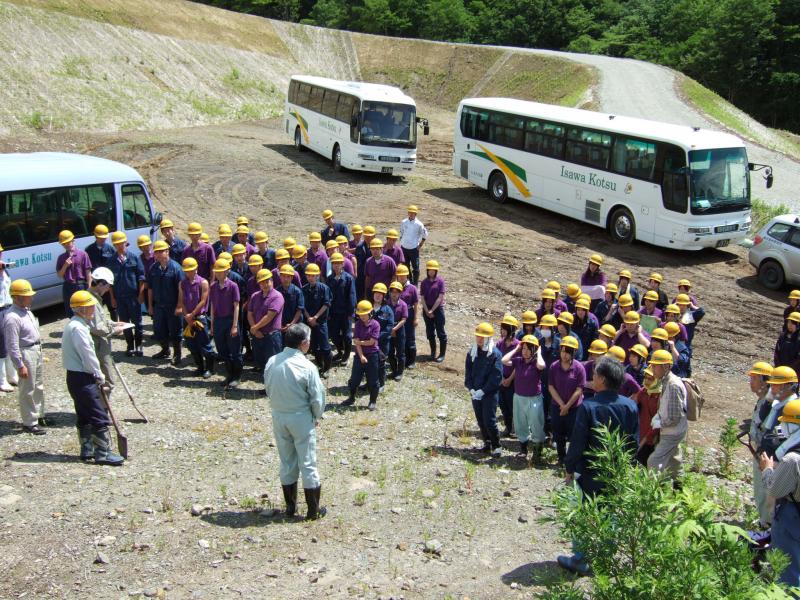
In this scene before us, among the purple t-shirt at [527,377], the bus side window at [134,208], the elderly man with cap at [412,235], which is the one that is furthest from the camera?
the elderly man with cap at [412,235]

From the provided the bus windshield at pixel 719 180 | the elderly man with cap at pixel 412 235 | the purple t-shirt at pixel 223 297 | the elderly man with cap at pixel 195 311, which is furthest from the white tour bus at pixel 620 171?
the elderly man with cap at pixel 195 311

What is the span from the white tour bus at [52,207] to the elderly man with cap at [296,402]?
726cm

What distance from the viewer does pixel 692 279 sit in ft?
60.7

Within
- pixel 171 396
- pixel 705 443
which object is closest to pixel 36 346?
pixel 171 396

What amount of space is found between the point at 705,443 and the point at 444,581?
5.83 metres

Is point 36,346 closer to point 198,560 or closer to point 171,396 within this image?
point 171,396

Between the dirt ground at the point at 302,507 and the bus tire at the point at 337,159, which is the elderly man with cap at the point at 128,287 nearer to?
the dirt ground at the point at 302,507

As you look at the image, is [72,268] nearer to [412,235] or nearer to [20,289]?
[20,289]

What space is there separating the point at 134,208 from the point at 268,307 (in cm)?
560

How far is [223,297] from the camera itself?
11.3 metres

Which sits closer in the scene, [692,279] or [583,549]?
[583,549]

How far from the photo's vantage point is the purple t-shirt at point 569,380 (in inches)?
366

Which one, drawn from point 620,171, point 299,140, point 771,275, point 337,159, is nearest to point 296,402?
point 771,275

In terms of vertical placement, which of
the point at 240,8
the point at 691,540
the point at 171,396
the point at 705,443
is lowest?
the point at 705,443
